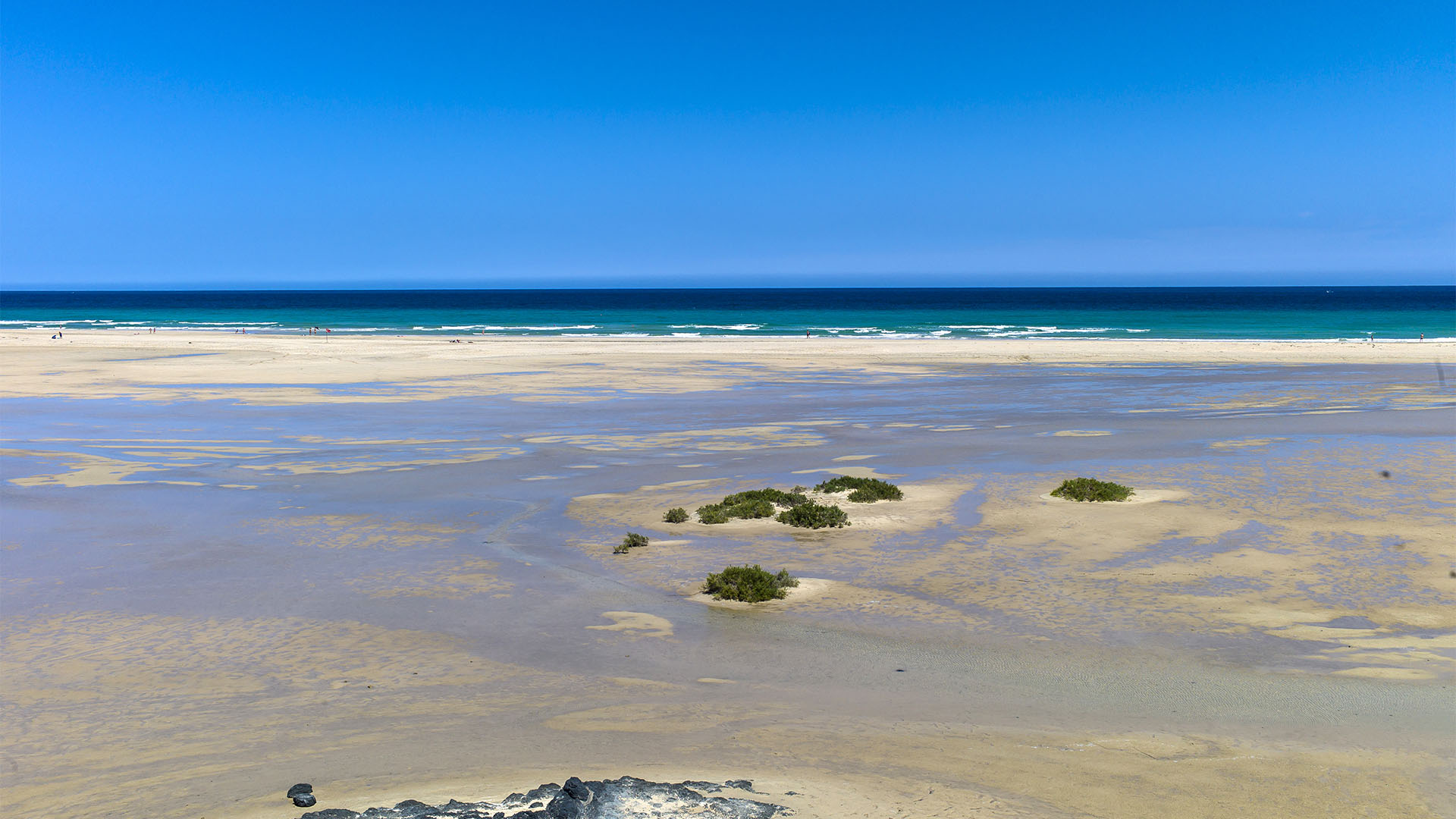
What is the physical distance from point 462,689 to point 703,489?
7.23 m

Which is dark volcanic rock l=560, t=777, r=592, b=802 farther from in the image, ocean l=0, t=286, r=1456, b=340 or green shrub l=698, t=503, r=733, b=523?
ocean l=0, t=286, r=1456, b=340

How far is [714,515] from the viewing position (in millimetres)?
11977

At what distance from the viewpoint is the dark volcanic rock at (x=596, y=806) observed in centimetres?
511

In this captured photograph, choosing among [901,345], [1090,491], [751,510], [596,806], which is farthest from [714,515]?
[901,345]

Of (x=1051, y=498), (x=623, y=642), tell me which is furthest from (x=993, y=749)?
(x=1051, y=498)

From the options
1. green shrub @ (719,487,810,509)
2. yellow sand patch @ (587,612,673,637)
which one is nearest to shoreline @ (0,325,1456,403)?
green shrub @ (719,487,810,509)

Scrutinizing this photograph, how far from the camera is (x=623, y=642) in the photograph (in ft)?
26.0

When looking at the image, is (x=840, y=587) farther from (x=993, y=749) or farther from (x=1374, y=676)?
(x=1374, y=676)

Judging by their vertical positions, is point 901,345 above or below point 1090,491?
below

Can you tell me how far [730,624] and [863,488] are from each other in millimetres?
5103

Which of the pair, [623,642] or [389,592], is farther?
[389,592]

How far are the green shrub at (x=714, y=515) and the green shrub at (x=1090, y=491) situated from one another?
4.39 meters

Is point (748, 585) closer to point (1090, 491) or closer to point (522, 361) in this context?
point (1090, 491)

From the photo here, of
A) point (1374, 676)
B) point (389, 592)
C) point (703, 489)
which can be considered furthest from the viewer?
point (703, 489)
